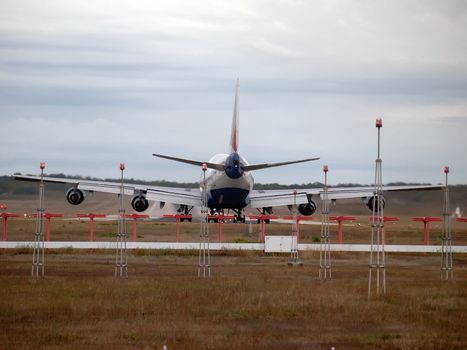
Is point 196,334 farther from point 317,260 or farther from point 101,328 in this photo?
point 317,260

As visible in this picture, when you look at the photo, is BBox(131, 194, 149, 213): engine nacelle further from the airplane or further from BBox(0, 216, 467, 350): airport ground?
BBox(0, 216, 467, 350): airport ground

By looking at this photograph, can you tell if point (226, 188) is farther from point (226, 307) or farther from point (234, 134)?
point (226, 307)

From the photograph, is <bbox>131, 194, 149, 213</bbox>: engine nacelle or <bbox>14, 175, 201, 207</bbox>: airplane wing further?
<bbox>131, 194, 149, 213</bbox>: engine nacelle

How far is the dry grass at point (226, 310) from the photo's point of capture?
17469 mm

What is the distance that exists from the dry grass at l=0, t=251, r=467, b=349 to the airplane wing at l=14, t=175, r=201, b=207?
2902cm

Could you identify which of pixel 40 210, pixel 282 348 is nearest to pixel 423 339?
pixel 282 348

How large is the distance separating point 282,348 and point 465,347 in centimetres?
331

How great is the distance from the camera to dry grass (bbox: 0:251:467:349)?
57.3 ft

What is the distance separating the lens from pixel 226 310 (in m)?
21.9

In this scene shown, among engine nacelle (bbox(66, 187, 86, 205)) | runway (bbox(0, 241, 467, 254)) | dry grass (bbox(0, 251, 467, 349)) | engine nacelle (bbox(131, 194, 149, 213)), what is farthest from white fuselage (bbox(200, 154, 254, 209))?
dry grass (bbox(0, 251, 467, 349))

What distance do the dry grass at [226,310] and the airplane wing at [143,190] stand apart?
2902 cm

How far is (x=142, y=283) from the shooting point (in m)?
27.3

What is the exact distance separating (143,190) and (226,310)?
44935 mm

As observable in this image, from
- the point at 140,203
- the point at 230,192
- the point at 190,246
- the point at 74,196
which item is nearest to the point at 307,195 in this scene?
the point at 230,192
